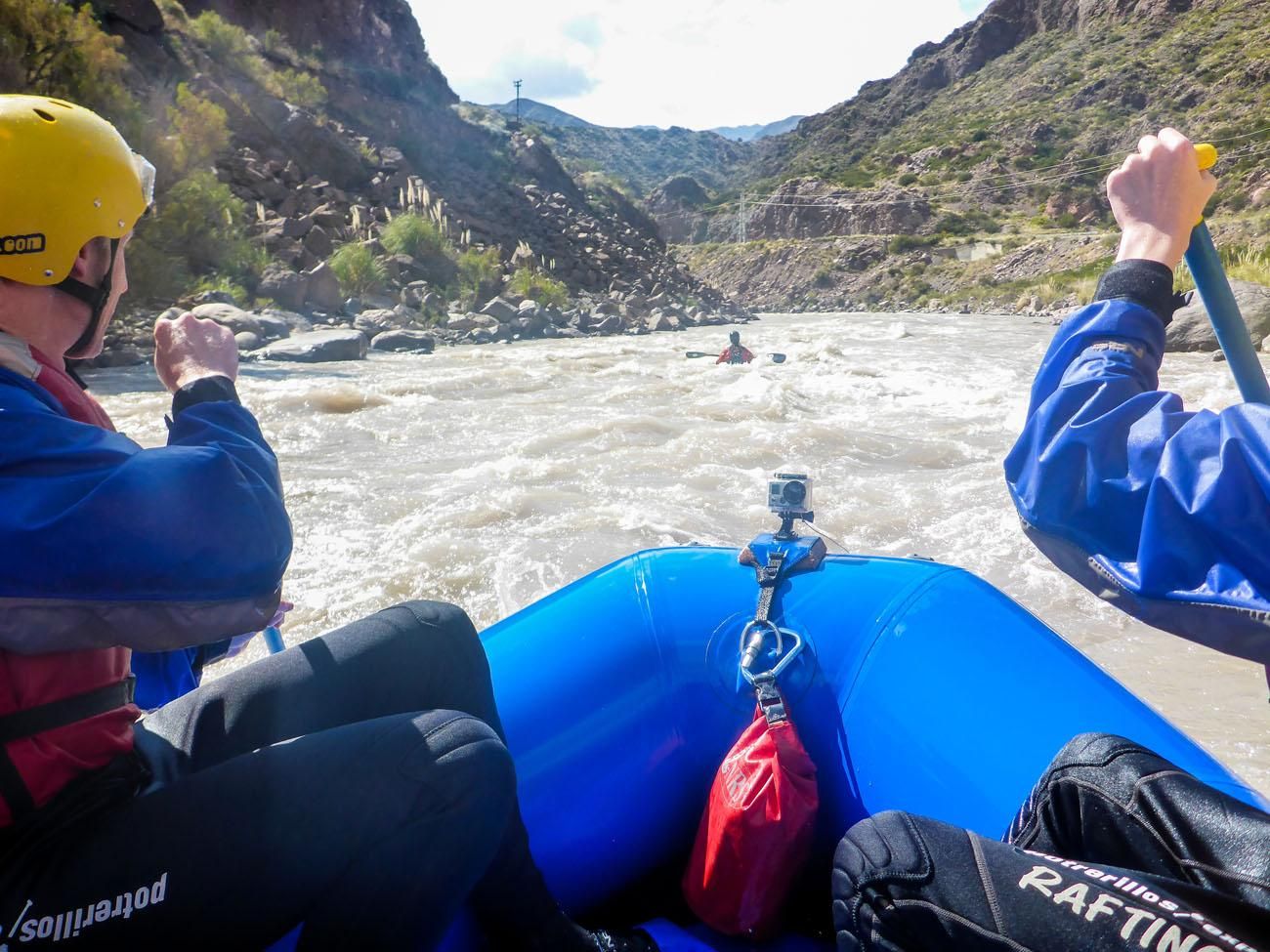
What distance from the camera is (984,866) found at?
85cm

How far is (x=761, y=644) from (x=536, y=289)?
18.0 m

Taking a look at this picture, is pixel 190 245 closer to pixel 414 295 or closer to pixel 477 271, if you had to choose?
pixel 414 295

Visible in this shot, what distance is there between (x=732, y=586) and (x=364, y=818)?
0.82 m

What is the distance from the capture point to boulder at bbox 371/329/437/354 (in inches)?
450

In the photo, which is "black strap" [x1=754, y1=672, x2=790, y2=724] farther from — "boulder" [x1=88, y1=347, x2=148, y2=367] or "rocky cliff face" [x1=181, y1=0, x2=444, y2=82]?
"rocky cliff face" [x1=181, y1=0, x2=444, y2=82]

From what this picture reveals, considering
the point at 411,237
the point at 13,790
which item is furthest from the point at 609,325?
the point at 13,790

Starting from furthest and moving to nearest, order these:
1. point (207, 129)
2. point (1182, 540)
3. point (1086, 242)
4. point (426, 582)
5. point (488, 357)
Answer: point (1086, 242) → point (207, 129) → point (488, 357) → point (426, 582) → point (1182, 540)

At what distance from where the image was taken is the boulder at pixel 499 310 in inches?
594

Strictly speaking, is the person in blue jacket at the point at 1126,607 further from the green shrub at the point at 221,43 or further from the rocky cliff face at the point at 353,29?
the rocky cliff face at the point at 353,29

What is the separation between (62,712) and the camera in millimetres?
937

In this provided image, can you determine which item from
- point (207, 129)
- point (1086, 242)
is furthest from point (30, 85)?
point (1086, 242)

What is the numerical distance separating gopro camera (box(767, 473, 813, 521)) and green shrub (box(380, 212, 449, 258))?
16.3 metres

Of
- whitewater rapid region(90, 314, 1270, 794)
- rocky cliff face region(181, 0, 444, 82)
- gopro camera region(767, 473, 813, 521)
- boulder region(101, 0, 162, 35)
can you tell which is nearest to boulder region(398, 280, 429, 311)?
whitewater rapid region(90, 314, 1270, 794)

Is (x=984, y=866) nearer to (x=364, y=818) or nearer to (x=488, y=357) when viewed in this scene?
(x=364, y=818)
